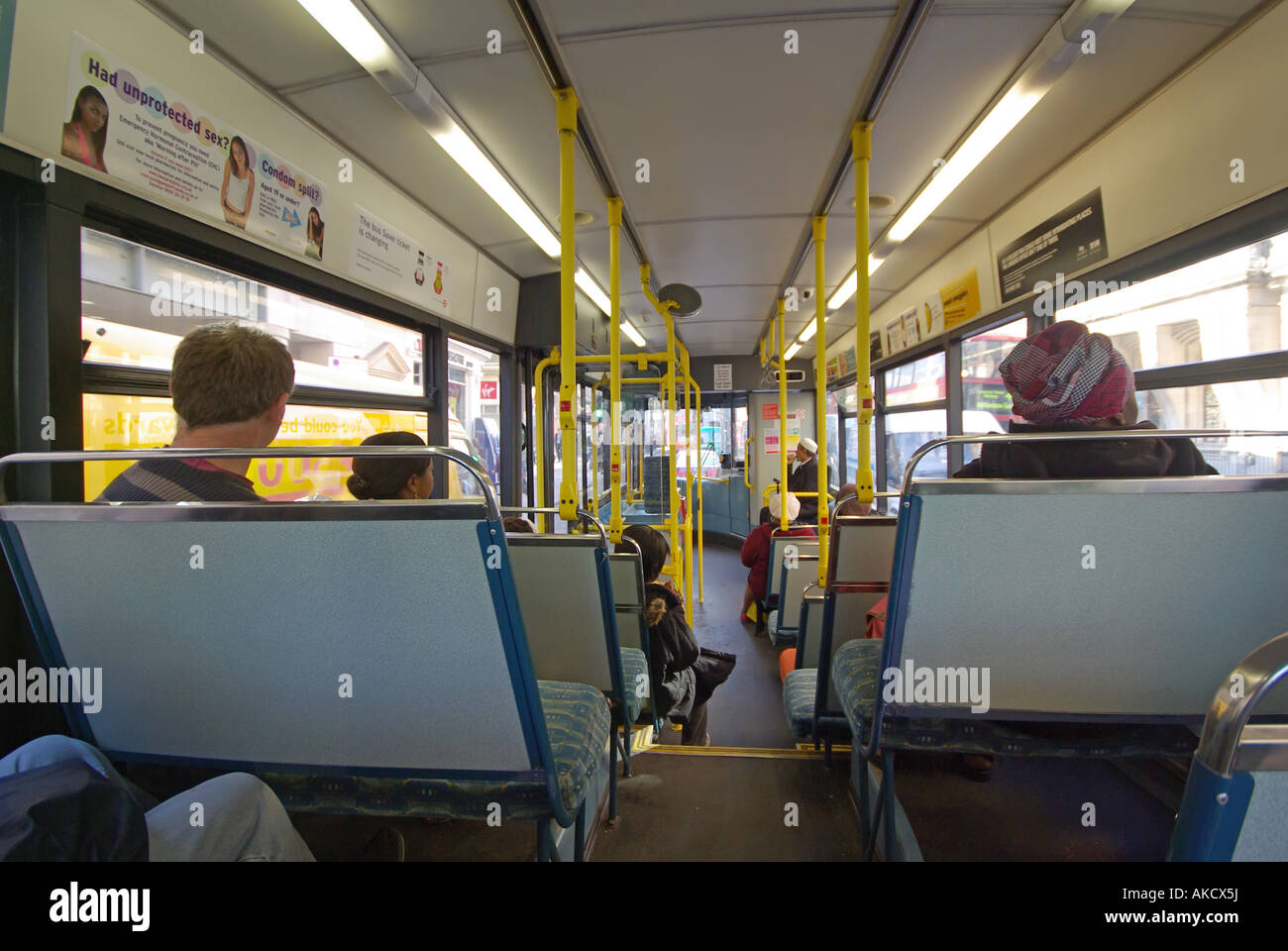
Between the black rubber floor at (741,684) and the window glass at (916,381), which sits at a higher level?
the window glass at (916,381)

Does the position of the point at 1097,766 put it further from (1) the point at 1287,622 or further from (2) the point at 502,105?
(2) the point at 502,105

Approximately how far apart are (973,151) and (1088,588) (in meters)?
2.35

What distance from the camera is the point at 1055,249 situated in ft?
9.75

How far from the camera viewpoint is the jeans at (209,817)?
87cm

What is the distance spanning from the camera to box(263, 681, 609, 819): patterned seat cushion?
115 centimetres

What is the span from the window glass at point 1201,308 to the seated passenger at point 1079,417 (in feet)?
3.63

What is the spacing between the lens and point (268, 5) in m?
1.80

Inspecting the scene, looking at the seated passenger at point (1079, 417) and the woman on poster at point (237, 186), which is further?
the woman on poster at point (237, 186)

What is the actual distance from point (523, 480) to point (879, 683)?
13.9ft

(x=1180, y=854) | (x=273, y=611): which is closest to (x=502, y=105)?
(x=273, y=611)

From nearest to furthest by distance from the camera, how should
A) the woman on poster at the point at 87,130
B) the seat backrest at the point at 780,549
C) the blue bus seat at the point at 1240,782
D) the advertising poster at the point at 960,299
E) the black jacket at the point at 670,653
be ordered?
the blue bus seat at the point at 1240,782 → the woman on poster at the point at 87,130 → the black jacket at the point at 670,653 → the seat backrest at the point at 780,549 → the advertising poster at the point at 960,299

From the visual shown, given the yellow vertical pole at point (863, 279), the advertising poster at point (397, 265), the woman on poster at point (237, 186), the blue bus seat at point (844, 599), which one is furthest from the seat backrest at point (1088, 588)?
the advertising poster at point (397, 265)

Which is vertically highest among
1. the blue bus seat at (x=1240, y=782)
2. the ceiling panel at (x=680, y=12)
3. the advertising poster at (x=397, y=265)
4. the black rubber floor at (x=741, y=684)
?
the ceiling panel at (x=680, y=12)

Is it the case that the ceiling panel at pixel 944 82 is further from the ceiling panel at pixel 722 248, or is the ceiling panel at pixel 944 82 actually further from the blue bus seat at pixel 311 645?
the blue bus seat at pixel 311 645
